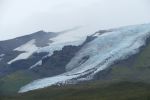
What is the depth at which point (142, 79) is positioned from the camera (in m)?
191

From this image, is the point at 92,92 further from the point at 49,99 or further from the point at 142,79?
the point at 142,79

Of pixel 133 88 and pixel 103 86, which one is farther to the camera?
pixel 103 86

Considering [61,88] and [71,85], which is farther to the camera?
[71,85]

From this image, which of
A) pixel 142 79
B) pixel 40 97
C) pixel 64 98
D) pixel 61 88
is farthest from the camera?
pixel 142 79

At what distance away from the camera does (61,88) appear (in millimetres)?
179750

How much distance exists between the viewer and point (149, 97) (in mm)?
121750

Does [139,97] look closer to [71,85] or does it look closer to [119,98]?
[119,98]

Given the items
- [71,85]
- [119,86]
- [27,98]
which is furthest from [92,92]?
[71,85]

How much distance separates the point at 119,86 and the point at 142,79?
3053 cm

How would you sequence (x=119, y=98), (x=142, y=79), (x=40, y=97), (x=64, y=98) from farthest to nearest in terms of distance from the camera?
(x=142, y=79) → (x=40, y=97) → (x=64, y=98) → (x=119, y=98)

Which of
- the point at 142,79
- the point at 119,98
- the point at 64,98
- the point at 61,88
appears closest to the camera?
the point at 119,98

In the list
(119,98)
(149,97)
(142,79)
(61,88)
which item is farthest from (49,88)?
(149,97)

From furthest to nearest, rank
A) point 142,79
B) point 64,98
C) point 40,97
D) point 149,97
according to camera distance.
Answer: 1. point 142,79
2. point 40,97
3. point 64,98
4. point 149,97

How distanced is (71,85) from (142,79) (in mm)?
24644
